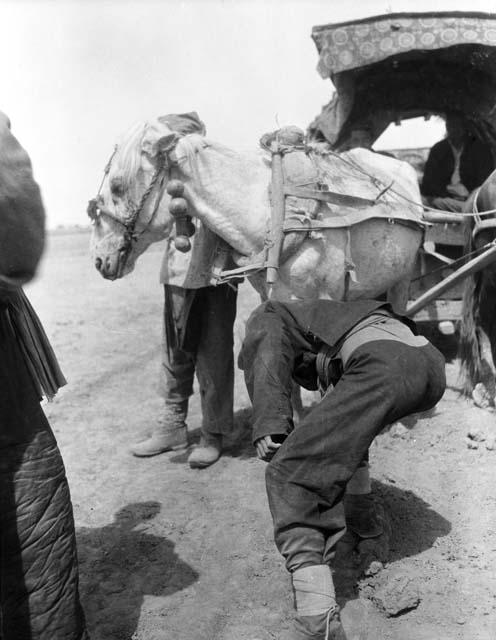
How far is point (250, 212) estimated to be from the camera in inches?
134

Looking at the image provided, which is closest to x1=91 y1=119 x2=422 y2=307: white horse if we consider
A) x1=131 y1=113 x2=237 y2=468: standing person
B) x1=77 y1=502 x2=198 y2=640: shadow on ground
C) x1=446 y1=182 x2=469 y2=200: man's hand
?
x1=131 y1=113 x2=237 y2=468: standing person

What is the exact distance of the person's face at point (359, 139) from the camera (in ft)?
19.4

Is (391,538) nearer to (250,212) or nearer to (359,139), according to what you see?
(250,212)

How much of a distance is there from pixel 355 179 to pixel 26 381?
221 cm

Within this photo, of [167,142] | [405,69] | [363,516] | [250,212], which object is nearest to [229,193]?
[250,212]

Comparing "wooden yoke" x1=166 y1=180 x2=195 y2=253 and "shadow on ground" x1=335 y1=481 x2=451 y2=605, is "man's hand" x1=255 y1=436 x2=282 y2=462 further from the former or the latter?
"wooden yoke" x1=166 y1=180 x2=195 y2=253

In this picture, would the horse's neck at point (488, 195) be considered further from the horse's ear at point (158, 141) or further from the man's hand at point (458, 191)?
the horse's ear at point (158, 141)

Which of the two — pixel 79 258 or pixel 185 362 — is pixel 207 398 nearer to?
pixel 185 362

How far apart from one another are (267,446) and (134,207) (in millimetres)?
1853

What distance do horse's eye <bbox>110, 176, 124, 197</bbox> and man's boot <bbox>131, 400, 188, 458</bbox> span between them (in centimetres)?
154

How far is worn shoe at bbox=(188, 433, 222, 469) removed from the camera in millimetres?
4052

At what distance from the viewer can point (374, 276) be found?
11.9 ft

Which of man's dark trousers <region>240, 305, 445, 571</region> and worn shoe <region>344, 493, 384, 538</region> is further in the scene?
worn shoe <region>344, 493, 384, 538</region>

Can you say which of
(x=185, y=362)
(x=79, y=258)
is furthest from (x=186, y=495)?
(x=79, y=258)
